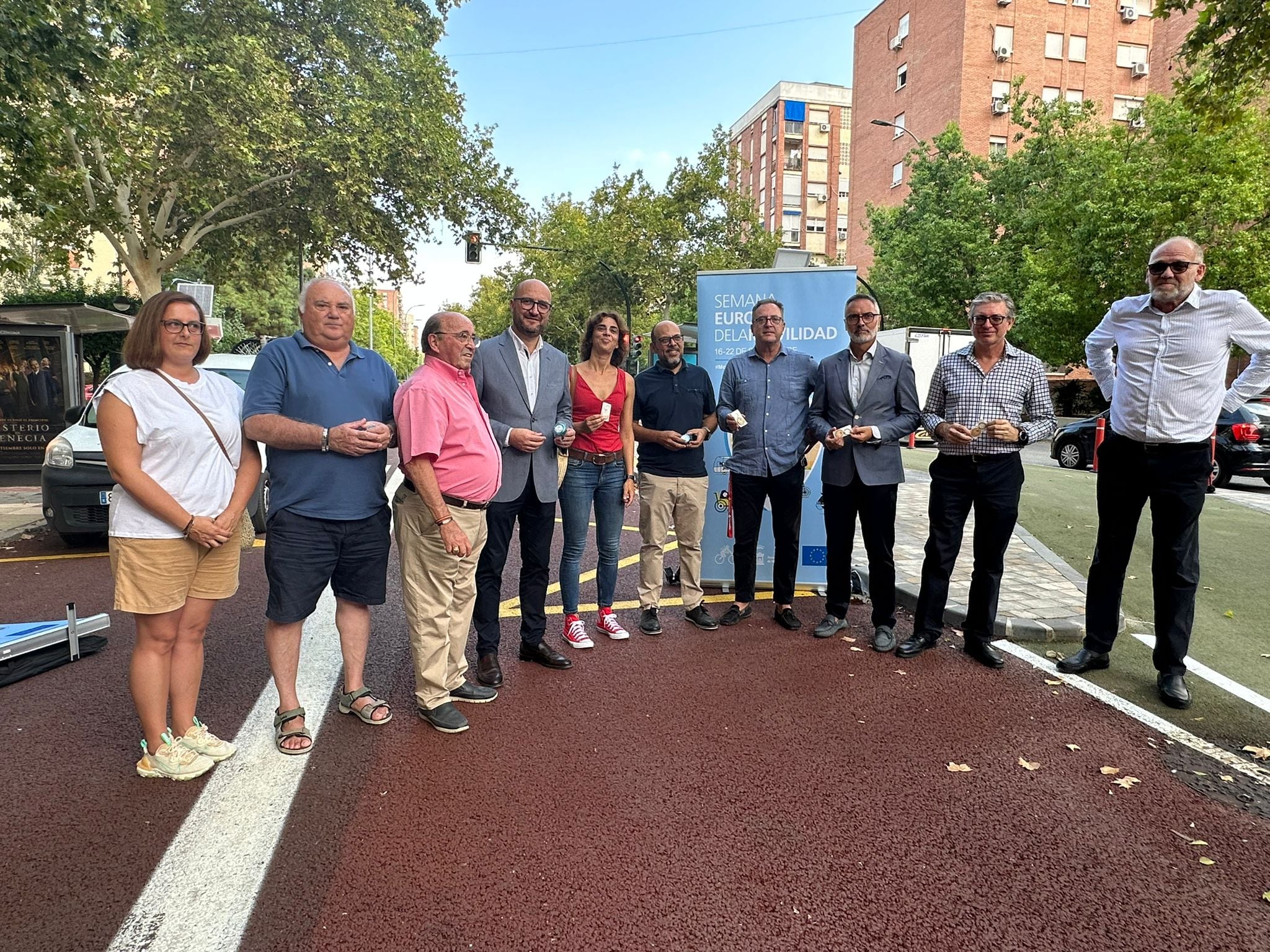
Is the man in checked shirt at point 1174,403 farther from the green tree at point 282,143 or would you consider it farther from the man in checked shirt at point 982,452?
the green tree at point 282,143

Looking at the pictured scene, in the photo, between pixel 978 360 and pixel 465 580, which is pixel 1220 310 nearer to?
pixel 978 360

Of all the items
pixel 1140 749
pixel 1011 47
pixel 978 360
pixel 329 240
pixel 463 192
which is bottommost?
pixel 1140 749

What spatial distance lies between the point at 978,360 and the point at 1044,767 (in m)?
2.39

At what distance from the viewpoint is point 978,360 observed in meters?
4.75

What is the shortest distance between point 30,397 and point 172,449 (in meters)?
13.4

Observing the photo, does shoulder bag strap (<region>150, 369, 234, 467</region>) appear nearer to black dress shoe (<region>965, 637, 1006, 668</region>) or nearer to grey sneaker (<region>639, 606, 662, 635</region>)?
grey sneaker (<region>639, 606, 662, 635</region>)

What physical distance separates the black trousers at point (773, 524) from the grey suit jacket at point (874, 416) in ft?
0.96

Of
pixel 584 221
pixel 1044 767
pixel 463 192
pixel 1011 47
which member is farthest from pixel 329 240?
pixel 1011 47

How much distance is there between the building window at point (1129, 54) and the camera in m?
40.8

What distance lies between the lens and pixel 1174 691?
13.5 feet

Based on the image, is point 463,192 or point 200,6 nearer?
point 200,6

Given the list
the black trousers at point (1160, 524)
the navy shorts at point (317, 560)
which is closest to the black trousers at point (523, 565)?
the navy shorts at point (317, 560)

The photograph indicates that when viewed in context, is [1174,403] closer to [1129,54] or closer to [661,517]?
[661,517]

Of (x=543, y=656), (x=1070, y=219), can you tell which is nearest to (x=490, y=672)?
(x=543, y=656)
